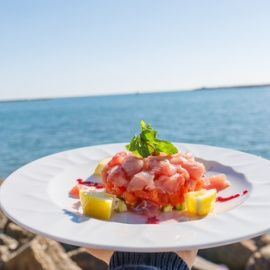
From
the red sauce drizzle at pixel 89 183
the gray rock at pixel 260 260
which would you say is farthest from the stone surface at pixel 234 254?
the red sauce drizzle at pixel 89 183

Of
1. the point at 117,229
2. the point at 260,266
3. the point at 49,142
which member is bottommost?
the point at 49,142

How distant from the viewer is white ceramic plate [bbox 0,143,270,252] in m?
1.76

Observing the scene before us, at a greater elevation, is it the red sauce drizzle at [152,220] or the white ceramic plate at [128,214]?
the white ceramic plate at [128,214]

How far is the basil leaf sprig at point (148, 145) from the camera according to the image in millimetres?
Answer: 2740

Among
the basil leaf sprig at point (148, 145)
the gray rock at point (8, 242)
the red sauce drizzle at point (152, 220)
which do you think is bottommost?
the gray rock at point (8, 242)

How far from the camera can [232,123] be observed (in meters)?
45.1

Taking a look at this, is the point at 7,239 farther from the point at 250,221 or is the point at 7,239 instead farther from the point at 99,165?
the point at 250,221

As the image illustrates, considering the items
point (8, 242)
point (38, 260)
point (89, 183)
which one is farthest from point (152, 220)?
point (8, 242)

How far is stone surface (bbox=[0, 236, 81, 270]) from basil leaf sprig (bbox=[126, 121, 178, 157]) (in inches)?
125

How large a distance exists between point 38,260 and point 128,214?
3.20 m

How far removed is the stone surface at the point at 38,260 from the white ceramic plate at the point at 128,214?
2418mm

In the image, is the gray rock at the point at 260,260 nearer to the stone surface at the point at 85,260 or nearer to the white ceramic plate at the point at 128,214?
the stone surface at the point at 85,260

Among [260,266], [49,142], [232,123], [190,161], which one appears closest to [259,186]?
[190,161]

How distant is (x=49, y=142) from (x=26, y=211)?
1353 inches
